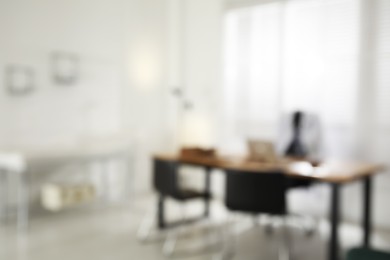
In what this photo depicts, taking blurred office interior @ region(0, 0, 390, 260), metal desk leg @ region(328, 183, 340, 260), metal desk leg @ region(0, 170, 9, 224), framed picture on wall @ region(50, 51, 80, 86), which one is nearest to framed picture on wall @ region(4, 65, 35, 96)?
blurred office interior @ region(0, 0, 390, 260)

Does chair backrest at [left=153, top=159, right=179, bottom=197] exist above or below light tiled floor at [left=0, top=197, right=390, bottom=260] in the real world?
above

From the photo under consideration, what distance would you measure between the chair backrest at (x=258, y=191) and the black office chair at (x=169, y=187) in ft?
1.97

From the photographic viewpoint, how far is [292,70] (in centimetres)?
499

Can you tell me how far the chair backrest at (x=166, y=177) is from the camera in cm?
368

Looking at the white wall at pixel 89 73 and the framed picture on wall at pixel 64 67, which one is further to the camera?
the framed picture on wall at pixel 64 67

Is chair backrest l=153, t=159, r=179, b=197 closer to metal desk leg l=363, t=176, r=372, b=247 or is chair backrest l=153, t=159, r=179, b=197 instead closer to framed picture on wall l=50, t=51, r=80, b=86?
metal desk leg l=363, t=176, r=372, b=247

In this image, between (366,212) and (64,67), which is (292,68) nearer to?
(366,212)

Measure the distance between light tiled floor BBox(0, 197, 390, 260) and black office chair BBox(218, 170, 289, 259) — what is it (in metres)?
0.56

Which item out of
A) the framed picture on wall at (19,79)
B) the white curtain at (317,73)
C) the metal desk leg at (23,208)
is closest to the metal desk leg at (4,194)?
the metal desk leg at (23,208)

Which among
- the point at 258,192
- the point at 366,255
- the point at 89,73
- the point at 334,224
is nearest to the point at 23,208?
the point at 89,73

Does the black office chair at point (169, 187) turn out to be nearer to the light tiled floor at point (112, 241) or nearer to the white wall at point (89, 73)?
the light tiled floor at point (112, 241)

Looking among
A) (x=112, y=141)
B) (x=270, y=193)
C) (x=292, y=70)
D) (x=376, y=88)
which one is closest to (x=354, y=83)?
(x=376, y=88)

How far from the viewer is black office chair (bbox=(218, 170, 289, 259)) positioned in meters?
3.10

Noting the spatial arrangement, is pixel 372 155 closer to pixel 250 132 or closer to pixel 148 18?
pixel 250 132
